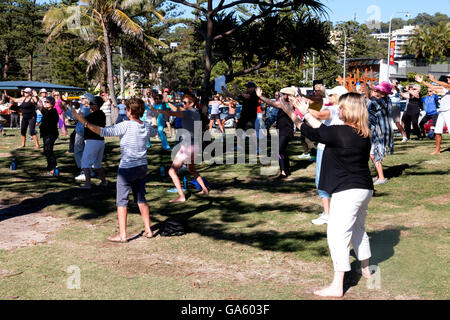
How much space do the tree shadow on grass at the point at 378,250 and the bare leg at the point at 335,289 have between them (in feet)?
0.66

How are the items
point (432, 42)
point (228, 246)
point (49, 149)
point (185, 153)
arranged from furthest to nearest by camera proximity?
point (432, 42) < point (49, 149) < point (185, 153) < point (228, 246)

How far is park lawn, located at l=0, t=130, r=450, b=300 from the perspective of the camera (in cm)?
453

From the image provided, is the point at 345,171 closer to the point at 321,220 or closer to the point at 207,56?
the point at 321,220

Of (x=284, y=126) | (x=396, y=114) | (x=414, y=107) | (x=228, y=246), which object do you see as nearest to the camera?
(x=228, y=246)

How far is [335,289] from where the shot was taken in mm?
4297

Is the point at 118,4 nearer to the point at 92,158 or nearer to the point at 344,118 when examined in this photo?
the point at 92,158

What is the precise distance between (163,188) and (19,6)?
1937 inches

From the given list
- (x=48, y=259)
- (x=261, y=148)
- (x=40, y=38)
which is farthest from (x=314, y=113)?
(x=40, y=38)

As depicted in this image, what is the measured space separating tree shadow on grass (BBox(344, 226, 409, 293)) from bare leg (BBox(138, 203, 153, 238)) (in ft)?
8.43

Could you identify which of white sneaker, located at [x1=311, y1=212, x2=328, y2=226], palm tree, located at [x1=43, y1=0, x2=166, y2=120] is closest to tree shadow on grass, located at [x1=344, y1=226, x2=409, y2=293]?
white sneaker, located at [x1=311, y1=212, x2=328, y2=226]

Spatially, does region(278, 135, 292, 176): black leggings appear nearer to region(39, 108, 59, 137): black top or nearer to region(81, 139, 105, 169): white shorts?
region(81, 139, 105, 169): white shorts

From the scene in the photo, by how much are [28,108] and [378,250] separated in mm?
12950

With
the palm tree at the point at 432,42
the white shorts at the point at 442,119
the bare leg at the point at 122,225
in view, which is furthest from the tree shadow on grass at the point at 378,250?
the palm tree at the point at 432,42

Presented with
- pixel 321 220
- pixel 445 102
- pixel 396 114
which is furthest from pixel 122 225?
pixel 396 114
